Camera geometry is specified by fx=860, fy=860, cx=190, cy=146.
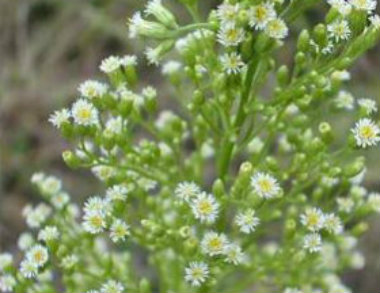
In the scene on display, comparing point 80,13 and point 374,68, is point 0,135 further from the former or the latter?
point 374,68

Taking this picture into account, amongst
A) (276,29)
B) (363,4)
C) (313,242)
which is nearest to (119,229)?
(313,242)

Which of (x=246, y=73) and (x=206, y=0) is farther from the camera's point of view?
(x=206, y=0)

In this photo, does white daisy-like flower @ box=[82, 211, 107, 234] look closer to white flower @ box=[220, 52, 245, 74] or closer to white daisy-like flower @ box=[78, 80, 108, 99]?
white daisy-like flower @ box=[78, 80, 108, 99]

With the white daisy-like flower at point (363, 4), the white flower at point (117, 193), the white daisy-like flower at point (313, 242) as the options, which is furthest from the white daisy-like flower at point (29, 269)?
the white daisy-like flower at point (363, 4)

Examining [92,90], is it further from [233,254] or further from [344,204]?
[344,204]

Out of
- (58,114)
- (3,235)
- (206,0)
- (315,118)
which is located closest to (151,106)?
(58,114)

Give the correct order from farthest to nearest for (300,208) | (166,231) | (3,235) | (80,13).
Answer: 1. (80,13)
2. (3,235)
3. (300,208)
4. (166,231)

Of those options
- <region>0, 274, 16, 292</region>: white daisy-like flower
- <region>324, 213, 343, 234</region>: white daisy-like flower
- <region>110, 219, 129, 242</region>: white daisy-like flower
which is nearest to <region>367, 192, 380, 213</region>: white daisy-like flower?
<region>324, 213, 343, 234</region>: white daisy-like flower
